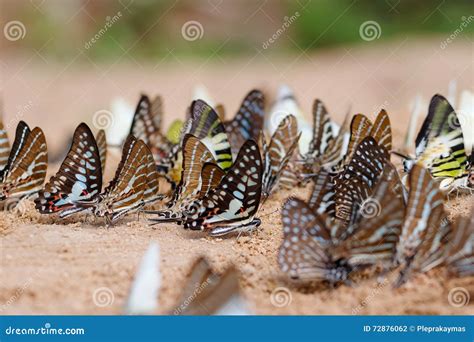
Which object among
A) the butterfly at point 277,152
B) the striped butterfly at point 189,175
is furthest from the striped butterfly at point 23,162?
the butterfly at point 277,152

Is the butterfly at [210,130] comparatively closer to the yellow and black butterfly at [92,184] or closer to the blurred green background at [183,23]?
the yellow and black butterfly at [92,184]

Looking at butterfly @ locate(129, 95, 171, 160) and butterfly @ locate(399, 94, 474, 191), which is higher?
butterfly @ locate(399, 94, 474, 191)

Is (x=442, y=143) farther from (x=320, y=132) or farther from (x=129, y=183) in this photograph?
(x=129, y=183)

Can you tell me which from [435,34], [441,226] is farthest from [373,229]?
[435,34]

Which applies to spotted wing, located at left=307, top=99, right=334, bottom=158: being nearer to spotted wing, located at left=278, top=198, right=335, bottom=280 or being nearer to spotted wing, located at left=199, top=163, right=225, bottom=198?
spotted wing, located at left=199, top=163, right=225, bottom=198

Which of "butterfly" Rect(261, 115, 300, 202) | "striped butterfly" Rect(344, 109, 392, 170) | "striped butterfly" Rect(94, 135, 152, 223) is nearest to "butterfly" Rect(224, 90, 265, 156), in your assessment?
"butterfly" Rect(261, 115, 300, 202)
